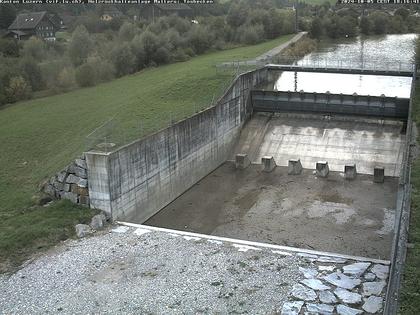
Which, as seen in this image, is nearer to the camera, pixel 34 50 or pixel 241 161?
pixel 241 161

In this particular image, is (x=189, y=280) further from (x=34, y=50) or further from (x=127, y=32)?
(x=127, y=32)

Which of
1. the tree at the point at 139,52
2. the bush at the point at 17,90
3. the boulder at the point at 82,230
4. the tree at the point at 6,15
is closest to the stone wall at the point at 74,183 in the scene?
the boulder at the point at 82,230

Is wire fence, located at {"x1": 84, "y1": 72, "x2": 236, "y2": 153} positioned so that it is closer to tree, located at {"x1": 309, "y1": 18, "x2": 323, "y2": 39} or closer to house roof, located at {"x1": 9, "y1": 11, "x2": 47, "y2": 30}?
tree, located at {"x1": 309, "y1": 18, "x2": 323, "y2": 39}

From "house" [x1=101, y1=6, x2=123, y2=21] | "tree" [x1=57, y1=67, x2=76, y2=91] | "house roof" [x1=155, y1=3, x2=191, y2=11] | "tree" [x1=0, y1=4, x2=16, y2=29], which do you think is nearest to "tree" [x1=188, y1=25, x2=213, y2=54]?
"tree" [x1=57, y1=67, x2=76, y2=91]

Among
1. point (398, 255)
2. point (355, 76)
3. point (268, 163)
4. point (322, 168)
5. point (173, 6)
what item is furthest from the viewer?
point (173, 6)

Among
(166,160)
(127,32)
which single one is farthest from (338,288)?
(127,32)

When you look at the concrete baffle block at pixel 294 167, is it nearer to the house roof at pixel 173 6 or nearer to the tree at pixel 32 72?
the tree at pixel 32 72
